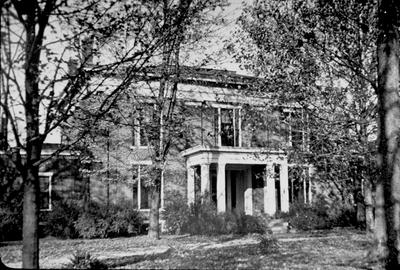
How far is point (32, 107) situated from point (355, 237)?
48.8 feet

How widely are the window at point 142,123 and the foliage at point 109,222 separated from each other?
3741 mm

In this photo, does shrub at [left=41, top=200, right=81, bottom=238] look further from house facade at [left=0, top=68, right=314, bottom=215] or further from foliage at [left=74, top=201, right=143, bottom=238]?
house facade at [left=0, top=68, right=314, bottom=215]

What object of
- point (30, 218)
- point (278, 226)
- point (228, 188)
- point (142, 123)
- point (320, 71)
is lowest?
point (278, 226)

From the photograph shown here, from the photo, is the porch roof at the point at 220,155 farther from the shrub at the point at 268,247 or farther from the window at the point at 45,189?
the shrub at the point at 268,247

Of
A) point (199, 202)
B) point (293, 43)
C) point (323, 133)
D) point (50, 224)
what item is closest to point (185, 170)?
A: point (199, 202)

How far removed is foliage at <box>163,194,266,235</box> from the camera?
1972 cm

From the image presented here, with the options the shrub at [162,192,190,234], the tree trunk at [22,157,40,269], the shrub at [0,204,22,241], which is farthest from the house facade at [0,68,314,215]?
the tree trunk at [22,157,40,269]

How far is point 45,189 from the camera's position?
22.3 metres

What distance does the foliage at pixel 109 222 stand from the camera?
66.6 ft

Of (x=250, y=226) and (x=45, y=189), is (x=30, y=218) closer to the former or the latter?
(x=250, y=226)

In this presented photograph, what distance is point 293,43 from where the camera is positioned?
13.3m

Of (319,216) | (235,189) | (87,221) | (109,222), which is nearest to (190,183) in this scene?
(235,189)

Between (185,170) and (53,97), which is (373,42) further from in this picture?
(185,170)

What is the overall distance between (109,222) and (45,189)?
162 inches
